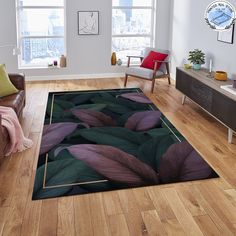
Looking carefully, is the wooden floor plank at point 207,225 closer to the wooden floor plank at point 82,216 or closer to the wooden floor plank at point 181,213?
the wooden floor plank at point 181,213

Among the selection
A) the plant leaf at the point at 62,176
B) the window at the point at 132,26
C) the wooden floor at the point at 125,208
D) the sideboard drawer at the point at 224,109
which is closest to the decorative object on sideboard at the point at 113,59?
the window at the point at 132,26

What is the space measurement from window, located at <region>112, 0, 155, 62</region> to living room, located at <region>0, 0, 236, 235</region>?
22 mm

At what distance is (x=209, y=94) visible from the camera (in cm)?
450

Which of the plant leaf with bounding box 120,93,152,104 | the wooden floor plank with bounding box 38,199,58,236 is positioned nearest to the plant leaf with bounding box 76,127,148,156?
the wooden floor plank with bounding box 38,199,58,236

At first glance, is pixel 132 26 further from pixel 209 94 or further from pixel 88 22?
pixel 209 94

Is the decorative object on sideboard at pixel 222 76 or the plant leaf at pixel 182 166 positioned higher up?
the decorative object on sideboard at pixel 222 76

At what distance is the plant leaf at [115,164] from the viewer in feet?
10.6

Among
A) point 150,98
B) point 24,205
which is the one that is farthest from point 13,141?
point 150,98

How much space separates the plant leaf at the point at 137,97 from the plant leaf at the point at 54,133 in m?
1.49

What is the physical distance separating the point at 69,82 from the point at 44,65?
708mm

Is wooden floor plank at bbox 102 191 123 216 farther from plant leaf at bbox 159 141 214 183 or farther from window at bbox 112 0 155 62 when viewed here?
window at bbox 112 0 155 62

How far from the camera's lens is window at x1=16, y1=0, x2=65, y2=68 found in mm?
6746

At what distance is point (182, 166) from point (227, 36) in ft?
7.70

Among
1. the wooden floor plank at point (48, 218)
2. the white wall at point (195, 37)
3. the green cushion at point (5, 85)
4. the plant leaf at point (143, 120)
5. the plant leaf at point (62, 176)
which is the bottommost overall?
the wooden floor plank at point (48, 218)
